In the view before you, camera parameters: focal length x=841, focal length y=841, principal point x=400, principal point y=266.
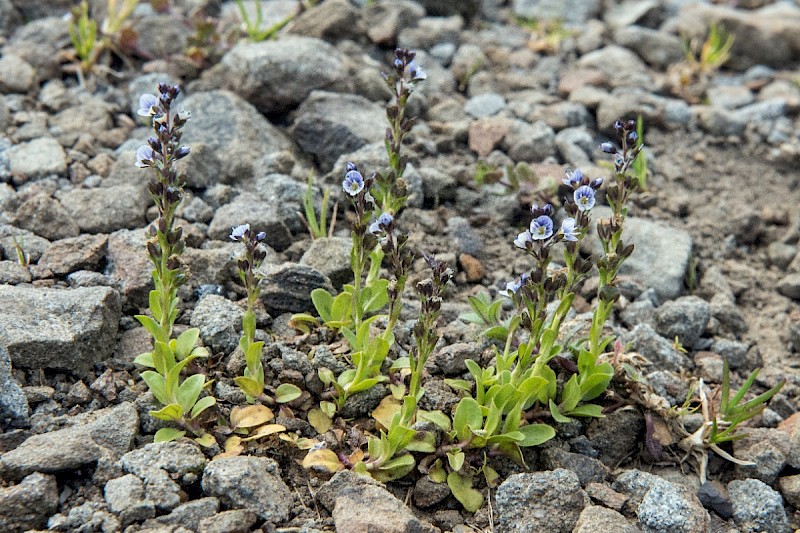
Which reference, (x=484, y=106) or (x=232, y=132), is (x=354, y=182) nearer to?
(x=232, y=132)

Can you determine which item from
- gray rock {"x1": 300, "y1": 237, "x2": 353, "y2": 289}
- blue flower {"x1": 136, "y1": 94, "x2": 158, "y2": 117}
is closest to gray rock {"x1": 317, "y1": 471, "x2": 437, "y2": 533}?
gray rock {"x1": 300, "y1": 237, "x2": 353, "y2": 289}

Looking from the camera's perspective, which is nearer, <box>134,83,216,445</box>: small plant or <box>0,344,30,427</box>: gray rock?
<box>0,344,30,427</box>: gray rock

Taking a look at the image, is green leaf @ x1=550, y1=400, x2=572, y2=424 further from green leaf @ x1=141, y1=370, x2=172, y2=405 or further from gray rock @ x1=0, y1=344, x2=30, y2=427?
gray rock @ x1=0, y1=344, x2=30, y2=427

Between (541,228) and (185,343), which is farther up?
(541,228)

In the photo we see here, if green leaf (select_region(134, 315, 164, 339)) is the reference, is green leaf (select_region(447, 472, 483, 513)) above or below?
below

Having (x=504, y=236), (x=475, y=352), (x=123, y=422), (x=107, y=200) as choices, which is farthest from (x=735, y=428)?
(x=107, y=200)

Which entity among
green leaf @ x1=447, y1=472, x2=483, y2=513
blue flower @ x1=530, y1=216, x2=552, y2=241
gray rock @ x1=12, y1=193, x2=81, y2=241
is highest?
blue flower @ x1=530, y1=216, x2=552, y2=241

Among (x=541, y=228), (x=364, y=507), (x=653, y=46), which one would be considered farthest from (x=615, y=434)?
(x=653, y=46)
